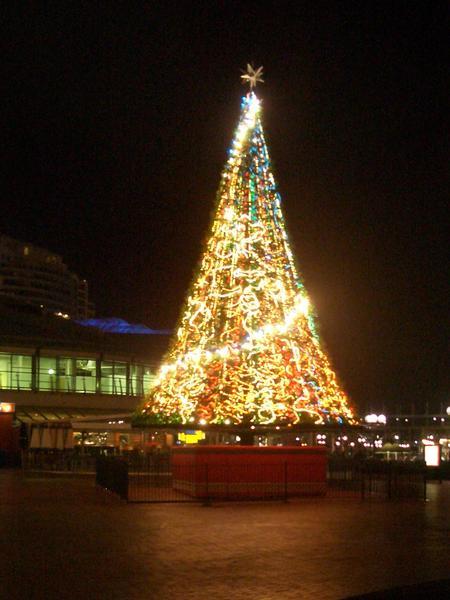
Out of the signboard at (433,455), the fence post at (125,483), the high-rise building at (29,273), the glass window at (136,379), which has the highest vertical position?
the high-rise building at (29,273)

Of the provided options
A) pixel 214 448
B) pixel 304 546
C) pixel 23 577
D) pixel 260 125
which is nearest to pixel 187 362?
pixel 214 448

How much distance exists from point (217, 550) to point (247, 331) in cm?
1014

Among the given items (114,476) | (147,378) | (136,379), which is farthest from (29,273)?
(114,476)

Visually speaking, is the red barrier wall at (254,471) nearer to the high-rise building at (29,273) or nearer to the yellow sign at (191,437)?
the yellow sign at (191,437)

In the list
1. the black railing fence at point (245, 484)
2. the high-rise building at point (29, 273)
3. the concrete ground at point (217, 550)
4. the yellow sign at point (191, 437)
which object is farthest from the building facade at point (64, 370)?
the high-rise building at point (29, 273)

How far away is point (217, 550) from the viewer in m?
14.4

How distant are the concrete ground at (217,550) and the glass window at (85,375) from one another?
38336 millimetres

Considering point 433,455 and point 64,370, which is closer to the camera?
point 433,455

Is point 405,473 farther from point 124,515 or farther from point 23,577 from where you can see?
point 23,577

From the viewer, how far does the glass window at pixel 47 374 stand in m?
59.0

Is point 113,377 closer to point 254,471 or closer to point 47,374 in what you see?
point 47,374

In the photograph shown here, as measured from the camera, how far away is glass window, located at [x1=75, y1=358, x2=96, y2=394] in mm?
61188

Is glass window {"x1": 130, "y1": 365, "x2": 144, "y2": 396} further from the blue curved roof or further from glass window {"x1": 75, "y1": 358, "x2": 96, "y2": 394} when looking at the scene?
the blue curved roof

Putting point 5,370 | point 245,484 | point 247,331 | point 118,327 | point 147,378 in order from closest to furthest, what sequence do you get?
point 247,331 < point 245,484 < point 5,370 < point 147,378 < point 118,327
